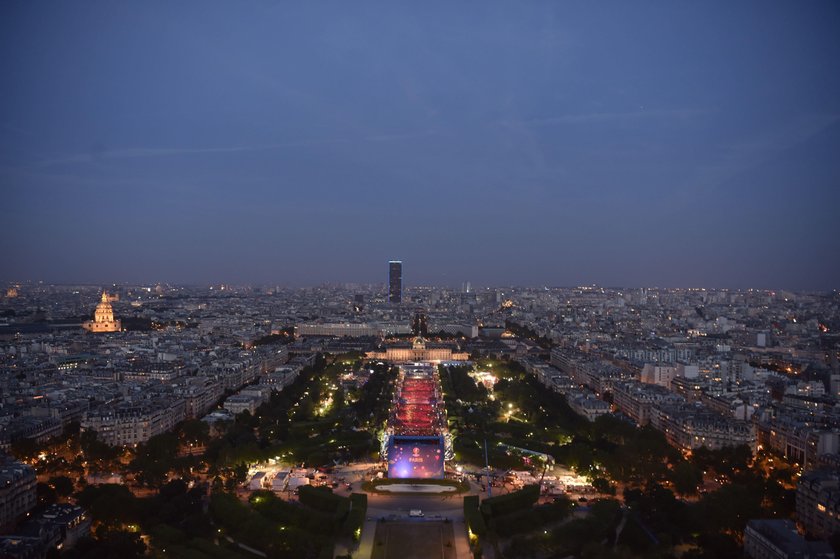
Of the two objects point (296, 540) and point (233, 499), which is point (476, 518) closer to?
point (296, 540)

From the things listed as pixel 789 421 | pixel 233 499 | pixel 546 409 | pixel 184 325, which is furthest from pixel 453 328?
pixel 233 499

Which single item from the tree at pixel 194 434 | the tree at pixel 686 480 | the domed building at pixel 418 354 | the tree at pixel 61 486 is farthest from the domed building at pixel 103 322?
the tree at pixel 686 480

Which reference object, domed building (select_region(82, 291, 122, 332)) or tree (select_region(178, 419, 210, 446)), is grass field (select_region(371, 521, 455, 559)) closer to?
tree (select_region(178, 419, 210, 446))

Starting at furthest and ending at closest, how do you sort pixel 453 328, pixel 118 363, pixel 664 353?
pixel 453 328
pixel 664 353
pixel 118 363

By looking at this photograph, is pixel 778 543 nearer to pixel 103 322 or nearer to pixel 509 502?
pixel 509 502

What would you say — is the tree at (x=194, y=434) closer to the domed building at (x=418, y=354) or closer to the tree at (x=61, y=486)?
the tree at (x=61, y=486)

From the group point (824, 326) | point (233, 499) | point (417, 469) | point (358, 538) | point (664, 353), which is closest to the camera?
point (358, 538)

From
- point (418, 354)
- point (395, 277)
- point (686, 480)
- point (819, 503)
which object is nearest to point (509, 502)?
point (686, 480)

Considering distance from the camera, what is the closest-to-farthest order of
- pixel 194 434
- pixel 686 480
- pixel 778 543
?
1. pixel 778 543
2. pixel 686 480
3. pixel 194 434
